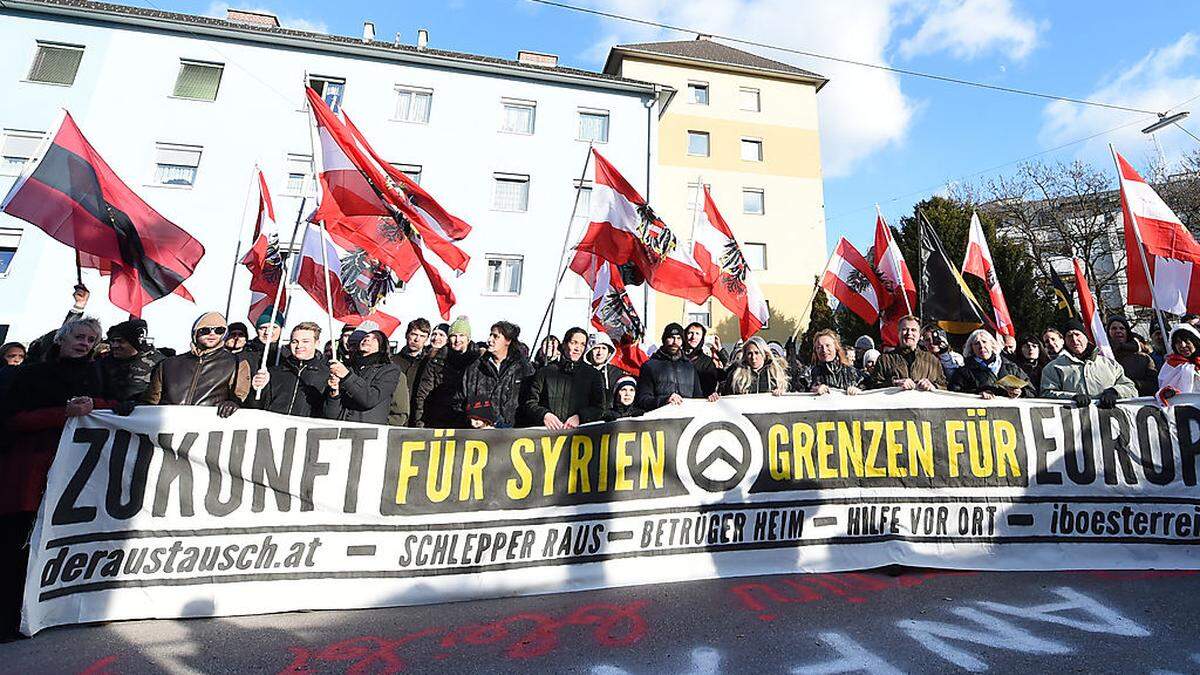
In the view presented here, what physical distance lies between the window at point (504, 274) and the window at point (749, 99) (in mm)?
15609

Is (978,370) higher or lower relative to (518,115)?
lower

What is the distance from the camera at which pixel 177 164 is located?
18.6 m

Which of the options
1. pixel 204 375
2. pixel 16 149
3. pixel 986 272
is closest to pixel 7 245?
pixel 16 149

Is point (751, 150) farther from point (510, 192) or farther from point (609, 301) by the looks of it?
point (609, 301)

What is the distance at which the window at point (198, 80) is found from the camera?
63.5 feet

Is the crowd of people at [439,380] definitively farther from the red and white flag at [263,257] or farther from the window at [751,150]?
the window at [751,150]

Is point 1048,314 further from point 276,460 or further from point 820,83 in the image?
point 276,460

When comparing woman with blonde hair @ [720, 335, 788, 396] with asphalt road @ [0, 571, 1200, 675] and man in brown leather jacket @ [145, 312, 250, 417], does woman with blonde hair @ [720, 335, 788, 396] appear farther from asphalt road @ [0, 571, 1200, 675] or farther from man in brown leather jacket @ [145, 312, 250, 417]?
man in brown leather jacket @ [145, 312, 250, 417]

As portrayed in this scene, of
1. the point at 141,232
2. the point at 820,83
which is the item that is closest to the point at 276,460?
the point at 141,232

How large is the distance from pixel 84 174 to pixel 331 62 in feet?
61.3

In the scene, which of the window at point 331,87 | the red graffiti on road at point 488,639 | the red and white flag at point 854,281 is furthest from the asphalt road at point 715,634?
the window at point 331,87

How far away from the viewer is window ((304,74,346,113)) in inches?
800

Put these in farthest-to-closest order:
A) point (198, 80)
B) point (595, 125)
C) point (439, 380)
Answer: point (595, 125)
point (198, 80)
point (439, 380)

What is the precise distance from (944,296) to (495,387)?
7.15m
